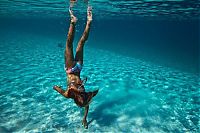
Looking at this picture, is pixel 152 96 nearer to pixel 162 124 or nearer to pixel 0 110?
pixel 162 124

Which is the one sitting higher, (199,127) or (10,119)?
(10,119)

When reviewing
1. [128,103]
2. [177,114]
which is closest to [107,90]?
[128,103]

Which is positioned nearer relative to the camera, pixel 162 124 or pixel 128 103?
pixel 162 124

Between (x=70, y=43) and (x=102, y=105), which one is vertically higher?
(x=70, y=43)

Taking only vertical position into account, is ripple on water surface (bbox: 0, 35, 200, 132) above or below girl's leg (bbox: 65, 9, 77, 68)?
below

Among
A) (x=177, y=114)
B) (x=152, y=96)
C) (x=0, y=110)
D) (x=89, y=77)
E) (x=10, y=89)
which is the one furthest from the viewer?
(x=89, y=77)

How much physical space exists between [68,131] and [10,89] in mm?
5862

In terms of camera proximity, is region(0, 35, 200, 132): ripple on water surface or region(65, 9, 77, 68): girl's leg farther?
region(0, 35, 200, 132): ripple on water surface

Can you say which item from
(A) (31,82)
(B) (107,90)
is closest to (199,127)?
(B) (107,90)

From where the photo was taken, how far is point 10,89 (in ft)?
43.2

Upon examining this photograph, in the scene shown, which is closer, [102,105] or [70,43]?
[70,43]

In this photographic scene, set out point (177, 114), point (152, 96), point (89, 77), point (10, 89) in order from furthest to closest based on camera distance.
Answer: point (89, 77)
point (152, 96)
point (10, 89)
point (177, 114)

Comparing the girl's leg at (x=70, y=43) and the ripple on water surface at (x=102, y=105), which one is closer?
the girl's leg at (x=70, y=43)

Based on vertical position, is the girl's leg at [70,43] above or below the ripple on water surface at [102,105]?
above
